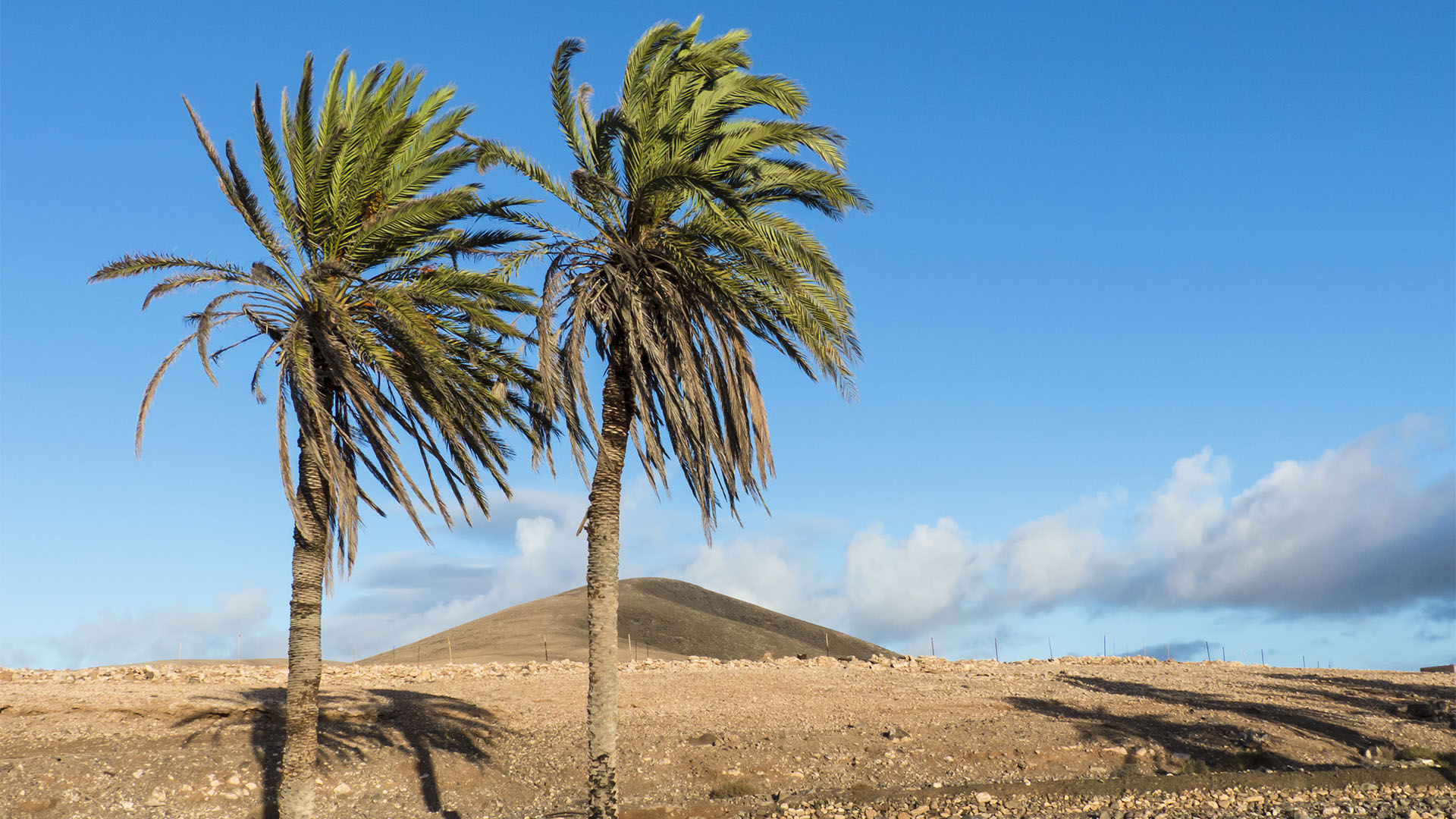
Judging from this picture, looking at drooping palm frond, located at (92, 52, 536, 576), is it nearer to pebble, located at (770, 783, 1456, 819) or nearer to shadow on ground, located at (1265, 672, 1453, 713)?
pebble, located at (770, 783, 1456, 819)

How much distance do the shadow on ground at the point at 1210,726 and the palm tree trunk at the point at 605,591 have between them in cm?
1198

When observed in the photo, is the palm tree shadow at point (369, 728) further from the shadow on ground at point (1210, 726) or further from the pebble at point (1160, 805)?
the shadow on ground at point (1210, 726)

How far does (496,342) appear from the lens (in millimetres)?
17469

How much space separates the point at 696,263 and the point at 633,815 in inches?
345

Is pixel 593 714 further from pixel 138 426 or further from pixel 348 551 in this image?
pixel 138 426

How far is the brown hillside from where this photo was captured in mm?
52406

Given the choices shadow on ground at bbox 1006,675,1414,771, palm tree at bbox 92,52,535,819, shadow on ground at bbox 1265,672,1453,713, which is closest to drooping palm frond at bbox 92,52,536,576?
palm tree at bbox 92,52,535,819

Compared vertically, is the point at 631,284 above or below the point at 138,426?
above

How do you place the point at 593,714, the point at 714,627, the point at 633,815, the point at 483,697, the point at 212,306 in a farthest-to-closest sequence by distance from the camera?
the point at 714,627 < the point at 483,697 < the point at 633,815 < the point at 212,306 < the point at 593,714

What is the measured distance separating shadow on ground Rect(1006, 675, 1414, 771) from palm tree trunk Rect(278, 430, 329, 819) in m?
15.2

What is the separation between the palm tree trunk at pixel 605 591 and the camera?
552 inches

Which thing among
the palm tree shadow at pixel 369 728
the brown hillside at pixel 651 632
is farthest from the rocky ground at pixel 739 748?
the brown hillside at pixel 651 632

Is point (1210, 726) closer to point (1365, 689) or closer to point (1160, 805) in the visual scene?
point (1160, 805)

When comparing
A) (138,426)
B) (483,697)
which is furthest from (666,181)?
(483,697)
